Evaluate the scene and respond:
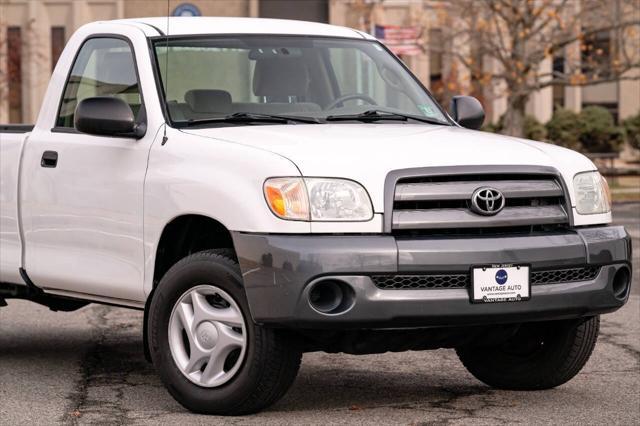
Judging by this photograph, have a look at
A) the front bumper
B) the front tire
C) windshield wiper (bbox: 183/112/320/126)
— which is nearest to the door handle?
windshield wiper (bbox: 183/112/320/126)

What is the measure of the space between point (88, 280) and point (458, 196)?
2.15 m

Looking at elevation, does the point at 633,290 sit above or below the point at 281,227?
below

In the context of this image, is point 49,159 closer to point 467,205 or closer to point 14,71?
point 467,205

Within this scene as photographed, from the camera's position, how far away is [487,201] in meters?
6.70

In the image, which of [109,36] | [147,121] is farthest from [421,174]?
[109,36]

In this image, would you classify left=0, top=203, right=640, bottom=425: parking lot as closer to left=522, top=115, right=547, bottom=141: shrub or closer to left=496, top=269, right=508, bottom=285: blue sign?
left=496, top=269, right=508, bottom=285: blue sign

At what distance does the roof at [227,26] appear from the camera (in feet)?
26.7

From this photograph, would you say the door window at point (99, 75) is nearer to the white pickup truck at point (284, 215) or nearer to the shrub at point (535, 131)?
the white pickup truck at point (284, 215)

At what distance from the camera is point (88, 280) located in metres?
7.79

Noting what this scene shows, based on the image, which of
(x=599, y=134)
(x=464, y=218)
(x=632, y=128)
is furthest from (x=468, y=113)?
(x=632, y=128)

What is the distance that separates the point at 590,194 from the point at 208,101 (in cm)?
196

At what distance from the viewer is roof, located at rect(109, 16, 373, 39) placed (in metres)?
8.12

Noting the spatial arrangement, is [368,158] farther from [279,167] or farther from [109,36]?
[109,36]

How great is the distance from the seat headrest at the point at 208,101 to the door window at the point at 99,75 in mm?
350
